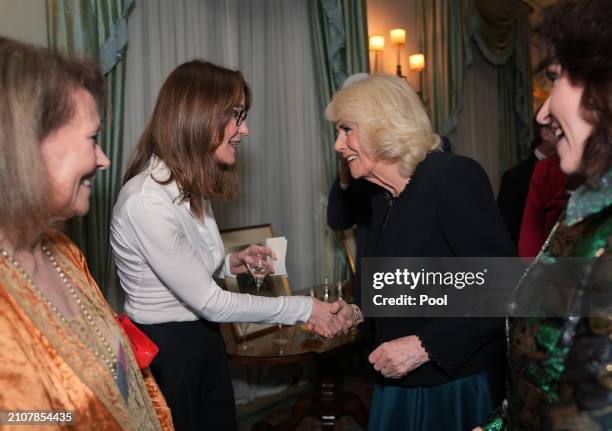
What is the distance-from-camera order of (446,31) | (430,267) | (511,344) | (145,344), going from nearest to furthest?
(511,344) < (145,344) < (430,267) < (446,31)

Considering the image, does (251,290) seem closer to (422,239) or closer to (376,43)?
(422,239)

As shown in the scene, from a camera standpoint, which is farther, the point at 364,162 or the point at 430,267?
the point at 364,162

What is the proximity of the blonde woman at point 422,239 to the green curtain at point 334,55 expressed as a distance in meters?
2.00

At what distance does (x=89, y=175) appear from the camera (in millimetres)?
1069

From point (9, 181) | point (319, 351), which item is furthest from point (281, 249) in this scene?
point (9, 181)

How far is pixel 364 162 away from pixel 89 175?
3.27 ft

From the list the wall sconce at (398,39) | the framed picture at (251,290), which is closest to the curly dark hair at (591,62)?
the framed picture at (251,290)

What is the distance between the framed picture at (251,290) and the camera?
273 cm

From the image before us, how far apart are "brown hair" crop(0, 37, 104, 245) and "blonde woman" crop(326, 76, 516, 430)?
103cm

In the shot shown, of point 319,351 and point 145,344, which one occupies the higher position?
point 145,344

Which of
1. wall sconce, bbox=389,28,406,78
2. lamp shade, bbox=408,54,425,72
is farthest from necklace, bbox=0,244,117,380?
lamp shade, bbox=408,54,425,72

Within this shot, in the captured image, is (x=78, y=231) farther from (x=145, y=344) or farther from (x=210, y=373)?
(x=145, y=344)

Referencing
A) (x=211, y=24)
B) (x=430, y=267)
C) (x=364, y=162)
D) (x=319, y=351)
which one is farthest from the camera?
(x=211, y=24)

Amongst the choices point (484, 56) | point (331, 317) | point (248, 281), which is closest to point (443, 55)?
point (484, 56)
